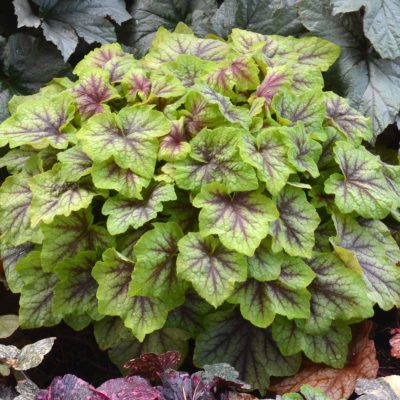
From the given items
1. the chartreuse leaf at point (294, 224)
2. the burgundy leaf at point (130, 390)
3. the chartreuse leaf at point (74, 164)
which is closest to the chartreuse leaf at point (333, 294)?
the chartreuse leaf at point (294, 224)

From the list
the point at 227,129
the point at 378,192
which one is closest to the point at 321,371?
the point at 378,192

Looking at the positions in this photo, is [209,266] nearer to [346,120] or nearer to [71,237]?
[71,237]

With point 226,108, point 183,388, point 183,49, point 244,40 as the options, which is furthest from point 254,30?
point 183,388

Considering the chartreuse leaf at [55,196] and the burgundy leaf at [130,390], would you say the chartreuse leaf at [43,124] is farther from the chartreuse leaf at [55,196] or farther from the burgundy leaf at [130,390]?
the burgundy leaf at [130,390]

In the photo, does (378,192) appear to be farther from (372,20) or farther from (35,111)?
(35,111)

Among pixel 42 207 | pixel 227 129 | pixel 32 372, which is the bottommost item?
pixel 32 372
